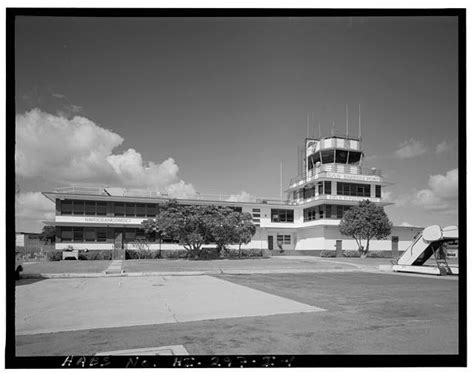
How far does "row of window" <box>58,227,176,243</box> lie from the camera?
3525 centimetres

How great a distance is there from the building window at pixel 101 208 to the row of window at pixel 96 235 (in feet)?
4.40

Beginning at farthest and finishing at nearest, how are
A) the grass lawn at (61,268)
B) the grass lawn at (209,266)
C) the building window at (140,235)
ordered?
the building window at (140,235), the grass lawn at (209,266), the grass lawn at (61,268)

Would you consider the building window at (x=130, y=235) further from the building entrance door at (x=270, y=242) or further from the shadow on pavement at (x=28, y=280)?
the shadow on pavement at (x=28, y=280)

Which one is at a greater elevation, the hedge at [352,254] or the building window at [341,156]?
the building window at [341,156]

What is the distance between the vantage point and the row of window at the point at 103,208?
3550cm

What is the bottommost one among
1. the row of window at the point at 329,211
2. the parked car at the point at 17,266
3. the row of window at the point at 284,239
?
the row of window at the point at 284,239

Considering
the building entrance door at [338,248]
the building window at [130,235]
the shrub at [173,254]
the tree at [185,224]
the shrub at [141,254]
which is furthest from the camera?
the building entrance door at [338,248]

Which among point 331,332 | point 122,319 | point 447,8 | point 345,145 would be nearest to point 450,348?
point 331,332

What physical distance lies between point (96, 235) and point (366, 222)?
78.4 ft

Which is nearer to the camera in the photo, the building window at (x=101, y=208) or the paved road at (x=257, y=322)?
the paved road at (x=257, y=322)

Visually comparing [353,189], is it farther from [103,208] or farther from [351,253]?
[103,208]

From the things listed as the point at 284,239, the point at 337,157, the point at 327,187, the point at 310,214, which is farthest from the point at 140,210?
the point at 337,157

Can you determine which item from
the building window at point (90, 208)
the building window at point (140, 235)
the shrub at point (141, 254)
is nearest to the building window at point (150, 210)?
the building window at point (140, 235)

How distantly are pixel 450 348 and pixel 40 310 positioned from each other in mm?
8460
